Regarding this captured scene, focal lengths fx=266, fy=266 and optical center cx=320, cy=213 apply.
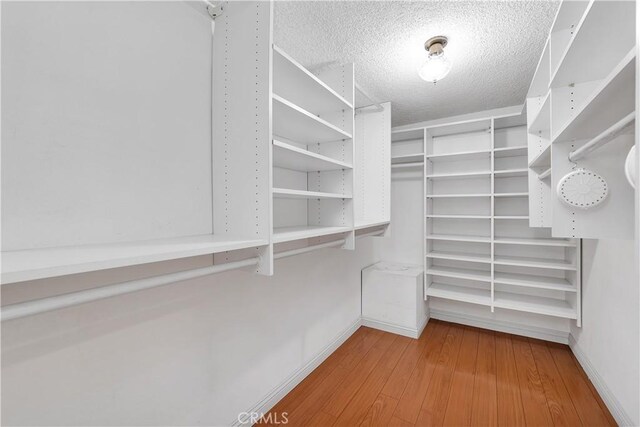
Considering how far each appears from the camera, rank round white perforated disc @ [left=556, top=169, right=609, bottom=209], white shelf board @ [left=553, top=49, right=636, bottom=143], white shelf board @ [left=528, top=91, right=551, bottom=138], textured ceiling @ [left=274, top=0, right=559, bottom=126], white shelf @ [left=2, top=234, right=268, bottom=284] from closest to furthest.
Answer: white shelf @ [left=2, top=234, right=268, bottom=284] → white shelf board @ [left=553, top=49, right=636, bottom=143] → round white perforated disc @ [left=556, top=169, right=609, bottom=209] → textured ceiling @ [left=274, top=0, right=559, bottom=126] → white shelf board @ [left=528, top=91, right=551, bottom=138]

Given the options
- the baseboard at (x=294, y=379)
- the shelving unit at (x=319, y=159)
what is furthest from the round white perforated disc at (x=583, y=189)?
the baseboard at (x=294, y=379)

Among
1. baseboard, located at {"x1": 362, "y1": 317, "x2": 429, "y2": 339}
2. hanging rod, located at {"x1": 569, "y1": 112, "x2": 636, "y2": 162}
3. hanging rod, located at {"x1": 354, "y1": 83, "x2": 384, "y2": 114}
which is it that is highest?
hanging rod, located at {"x1": 354, "y1": 83, "x2": 384, "y2": 114}

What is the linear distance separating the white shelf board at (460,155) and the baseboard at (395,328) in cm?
182

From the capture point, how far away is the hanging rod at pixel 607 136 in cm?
73

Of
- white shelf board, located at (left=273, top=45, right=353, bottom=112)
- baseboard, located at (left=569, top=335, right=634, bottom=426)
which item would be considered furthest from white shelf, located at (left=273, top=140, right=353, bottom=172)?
baseboard, located at (left=569, top=335, right=634, bottom=426)

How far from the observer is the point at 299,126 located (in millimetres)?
1590

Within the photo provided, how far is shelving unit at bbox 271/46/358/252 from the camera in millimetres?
1565

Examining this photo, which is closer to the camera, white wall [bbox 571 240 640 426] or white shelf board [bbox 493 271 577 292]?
white wall [bbox 571 240 640 426]

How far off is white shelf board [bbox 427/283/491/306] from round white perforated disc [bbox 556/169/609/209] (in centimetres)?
179

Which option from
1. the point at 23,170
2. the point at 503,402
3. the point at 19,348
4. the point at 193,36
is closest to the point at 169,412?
the point at 19,348

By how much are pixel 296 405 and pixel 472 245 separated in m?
2.42

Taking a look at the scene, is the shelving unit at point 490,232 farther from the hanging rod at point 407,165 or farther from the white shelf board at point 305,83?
the white shelf board at point 305,83

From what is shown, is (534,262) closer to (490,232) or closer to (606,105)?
(490,232)

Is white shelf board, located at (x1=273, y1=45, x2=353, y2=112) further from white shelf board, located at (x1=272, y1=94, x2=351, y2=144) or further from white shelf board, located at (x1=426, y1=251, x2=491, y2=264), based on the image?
white shelf board, located at (x1=426, y1=251, x2=491, y2=264)
